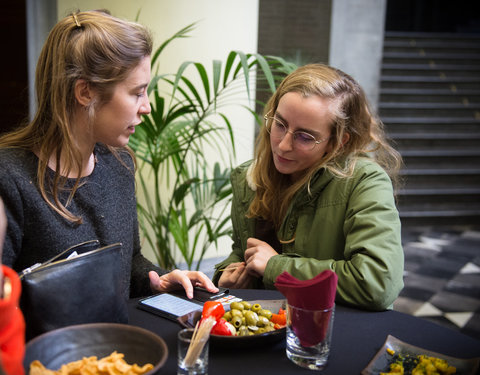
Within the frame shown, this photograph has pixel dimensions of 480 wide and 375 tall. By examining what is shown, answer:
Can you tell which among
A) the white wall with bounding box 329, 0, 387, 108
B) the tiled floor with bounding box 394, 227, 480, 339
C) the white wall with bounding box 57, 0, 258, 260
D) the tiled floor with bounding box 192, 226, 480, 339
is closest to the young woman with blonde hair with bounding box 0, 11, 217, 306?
the white wall with bounding box 57, 0, 258, 260

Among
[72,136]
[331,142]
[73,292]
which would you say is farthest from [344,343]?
[72,136]

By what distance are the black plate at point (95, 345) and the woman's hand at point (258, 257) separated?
0.65m

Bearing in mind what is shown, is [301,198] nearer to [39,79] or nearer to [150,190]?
[39,79]

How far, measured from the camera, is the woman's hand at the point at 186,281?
1.35 meters

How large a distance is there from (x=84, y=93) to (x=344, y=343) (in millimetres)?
938

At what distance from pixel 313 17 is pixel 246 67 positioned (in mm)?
4297

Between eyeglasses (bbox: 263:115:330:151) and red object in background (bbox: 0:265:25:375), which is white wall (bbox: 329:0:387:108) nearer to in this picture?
eyeglasses (bbox: 263:115:330:151)

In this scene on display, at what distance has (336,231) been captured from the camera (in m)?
1.58

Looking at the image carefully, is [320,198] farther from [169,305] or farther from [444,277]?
[444,277]

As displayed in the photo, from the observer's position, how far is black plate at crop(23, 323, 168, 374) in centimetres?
89

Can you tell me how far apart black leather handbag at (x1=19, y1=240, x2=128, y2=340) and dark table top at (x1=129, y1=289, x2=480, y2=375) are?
161 mm

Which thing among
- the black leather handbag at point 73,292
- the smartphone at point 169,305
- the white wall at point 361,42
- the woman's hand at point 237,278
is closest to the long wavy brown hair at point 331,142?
the woman's hand at point 237,278

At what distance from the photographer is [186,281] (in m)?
1.35

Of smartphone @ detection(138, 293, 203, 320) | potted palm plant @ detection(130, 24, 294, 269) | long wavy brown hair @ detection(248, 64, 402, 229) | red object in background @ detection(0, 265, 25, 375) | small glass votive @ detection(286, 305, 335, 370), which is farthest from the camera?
potted palm plant @ detection(130, 24, 294, 269)
